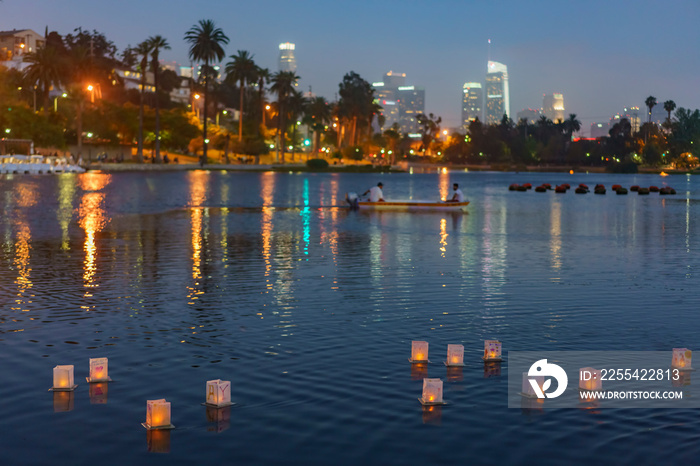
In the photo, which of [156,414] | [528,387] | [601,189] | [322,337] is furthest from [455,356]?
[601,189]

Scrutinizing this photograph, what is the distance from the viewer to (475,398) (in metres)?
9.49

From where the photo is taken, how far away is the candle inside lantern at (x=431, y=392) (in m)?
9.13

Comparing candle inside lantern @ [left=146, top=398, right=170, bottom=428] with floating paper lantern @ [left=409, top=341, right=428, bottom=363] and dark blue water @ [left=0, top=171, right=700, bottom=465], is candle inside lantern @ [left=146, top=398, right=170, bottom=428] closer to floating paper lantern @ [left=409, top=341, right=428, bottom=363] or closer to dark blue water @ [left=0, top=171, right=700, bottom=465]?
dark blue water @ [left=0, top=171, right=700, bottom=465]

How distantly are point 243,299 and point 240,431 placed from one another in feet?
26.9

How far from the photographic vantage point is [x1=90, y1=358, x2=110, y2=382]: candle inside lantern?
998cm

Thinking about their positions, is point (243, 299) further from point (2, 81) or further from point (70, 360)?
point (2, 81)

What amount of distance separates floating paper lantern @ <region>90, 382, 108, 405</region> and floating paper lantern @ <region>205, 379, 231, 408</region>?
4.28 feet

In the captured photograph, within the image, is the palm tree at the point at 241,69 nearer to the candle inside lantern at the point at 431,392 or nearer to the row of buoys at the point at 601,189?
the row of buoys at the point at 601,189

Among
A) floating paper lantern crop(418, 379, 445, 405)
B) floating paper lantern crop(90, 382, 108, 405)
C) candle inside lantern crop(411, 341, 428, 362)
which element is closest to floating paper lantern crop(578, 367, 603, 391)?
floating paper lantern crop(418, 379, 445, 405)

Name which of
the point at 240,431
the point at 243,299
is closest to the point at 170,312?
the point at 243,299

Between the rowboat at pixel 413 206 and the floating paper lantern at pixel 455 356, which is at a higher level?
the rowboat at pixel 413 206

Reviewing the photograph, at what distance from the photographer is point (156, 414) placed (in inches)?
328

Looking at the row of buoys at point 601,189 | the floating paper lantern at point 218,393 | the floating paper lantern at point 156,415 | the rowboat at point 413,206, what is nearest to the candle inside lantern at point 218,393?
the floating paper lantern at point 218,393

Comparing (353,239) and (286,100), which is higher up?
(286,100)
